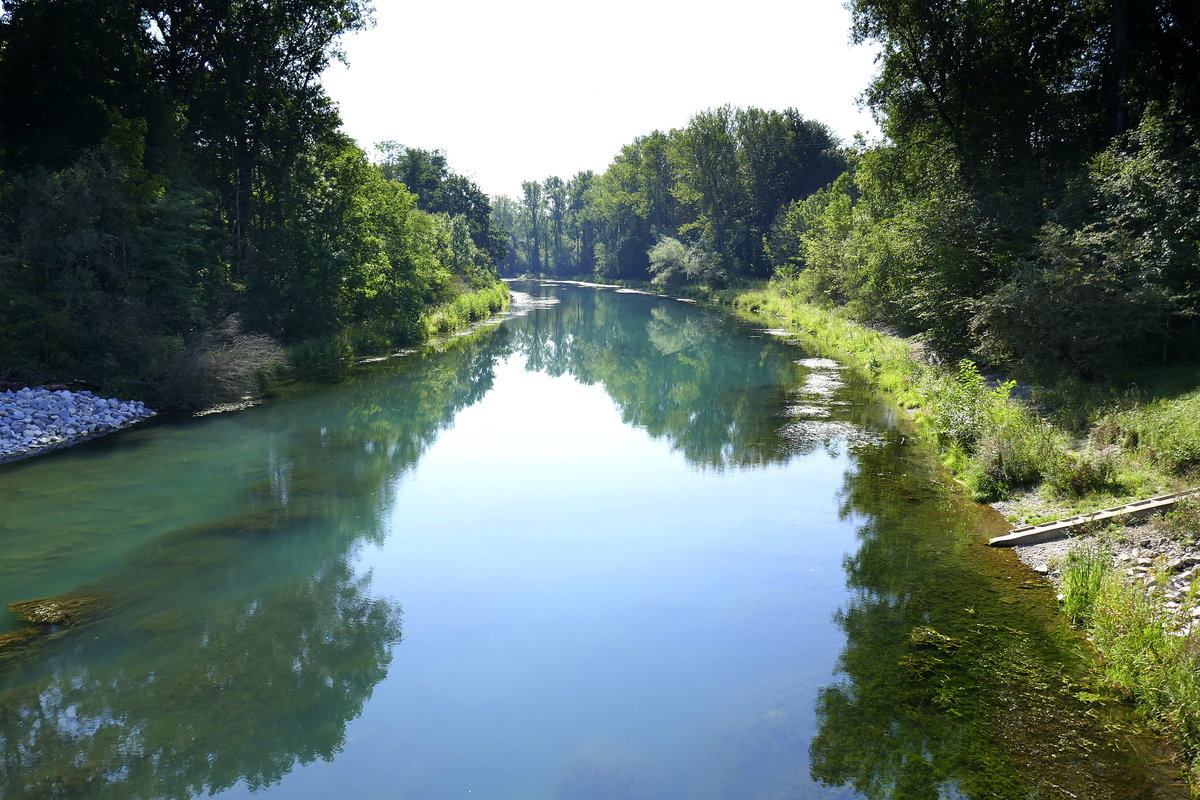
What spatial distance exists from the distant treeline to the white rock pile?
70.8 feet

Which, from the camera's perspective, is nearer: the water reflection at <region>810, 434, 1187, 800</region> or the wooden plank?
the water reflection at <region>810, 434, 1187, 800</region>

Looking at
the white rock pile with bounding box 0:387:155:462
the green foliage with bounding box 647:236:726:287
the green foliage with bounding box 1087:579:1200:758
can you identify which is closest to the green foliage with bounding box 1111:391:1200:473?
the green foliage with bounding box 1087:579:1200:758

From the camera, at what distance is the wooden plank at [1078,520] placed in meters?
9.00

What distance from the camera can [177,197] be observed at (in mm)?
21750

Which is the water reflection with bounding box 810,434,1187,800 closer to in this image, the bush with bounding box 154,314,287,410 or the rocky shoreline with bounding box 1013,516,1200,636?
the rocky shoreline with bounding box 1013,516,1200,636

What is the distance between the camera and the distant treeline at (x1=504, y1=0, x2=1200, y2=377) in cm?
1432

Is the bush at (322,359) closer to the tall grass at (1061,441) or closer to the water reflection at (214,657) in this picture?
the water reflection at (214,657)

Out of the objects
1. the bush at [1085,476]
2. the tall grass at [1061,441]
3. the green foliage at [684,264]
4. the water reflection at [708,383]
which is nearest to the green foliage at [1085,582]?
the tall grass at [1061,441]

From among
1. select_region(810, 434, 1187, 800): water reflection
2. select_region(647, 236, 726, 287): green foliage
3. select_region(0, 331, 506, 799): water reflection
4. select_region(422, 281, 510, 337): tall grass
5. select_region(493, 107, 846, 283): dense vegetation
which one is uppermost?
select_region(493, 107, 846, 283): dense vegetation

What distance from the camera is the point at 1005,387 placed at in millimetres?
14023

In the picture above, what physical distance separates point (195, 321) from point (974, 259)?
23.2 m

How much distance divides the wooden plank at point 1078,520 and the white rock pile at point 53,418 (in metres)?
19.2

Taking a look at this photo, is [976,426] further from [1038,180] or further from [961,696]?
[1038,180]

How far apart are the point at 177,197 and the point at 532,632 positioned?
20.1m
